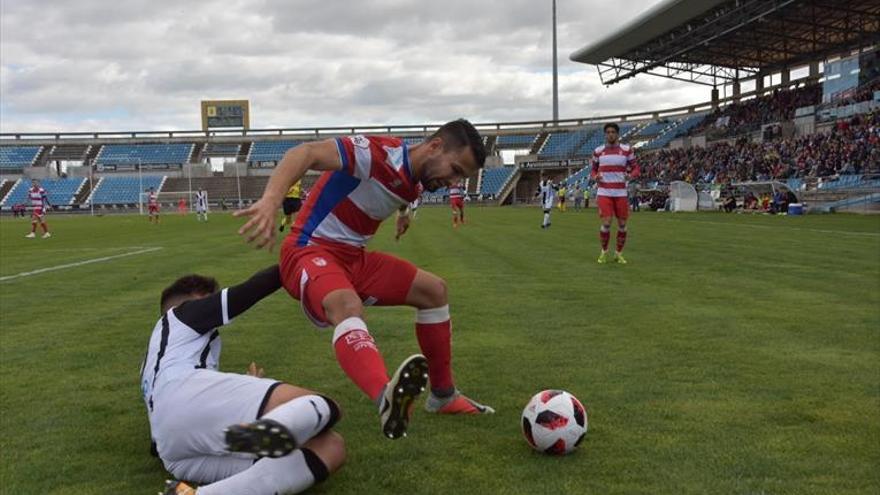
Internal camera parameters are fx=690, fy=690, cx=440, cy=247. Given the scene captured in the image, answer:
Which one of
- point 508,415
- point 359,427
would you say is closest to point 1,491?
point 359,427

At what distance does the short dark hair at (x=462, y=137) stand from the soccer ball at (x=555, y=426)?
1.31 metres

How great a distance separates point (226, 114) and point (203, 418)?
275 ft

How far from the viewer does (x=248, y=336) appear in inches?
253

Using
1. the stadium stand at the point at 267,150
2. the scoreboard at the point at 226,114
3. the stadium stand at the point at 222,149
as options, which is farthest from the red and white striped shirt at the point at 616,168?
the scoreboard at the point at 226,114

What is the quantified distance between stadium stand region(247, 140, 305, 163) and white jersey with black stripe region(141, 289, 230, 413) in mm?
76559

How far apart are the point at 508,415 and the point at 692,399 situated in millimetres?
1158

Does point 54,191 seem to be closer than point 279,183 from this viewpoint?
No

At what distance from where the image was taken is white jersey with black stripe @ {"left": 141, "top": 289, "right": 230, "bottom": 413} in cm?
324

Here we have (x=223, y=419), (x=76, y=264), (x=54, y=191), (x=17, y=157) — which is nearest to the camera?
(x=223, y=419)

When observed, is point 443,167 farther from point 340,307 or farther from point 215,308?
point 215,308

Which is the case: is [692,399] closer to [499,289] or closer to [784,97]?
[499,289]

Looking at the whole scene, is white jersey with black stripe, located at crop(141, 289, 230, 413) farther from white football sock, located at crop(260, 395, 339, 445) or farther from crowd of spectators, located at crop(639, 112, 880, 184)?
crowd of spectators, located at crop(639, 112, 880, 184)

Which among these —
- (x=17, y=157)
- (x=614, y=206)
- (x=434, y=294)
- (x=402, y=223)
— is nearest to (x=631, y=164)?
(x=614, y=206)

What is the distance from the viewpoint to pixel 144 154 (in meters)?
79.9
